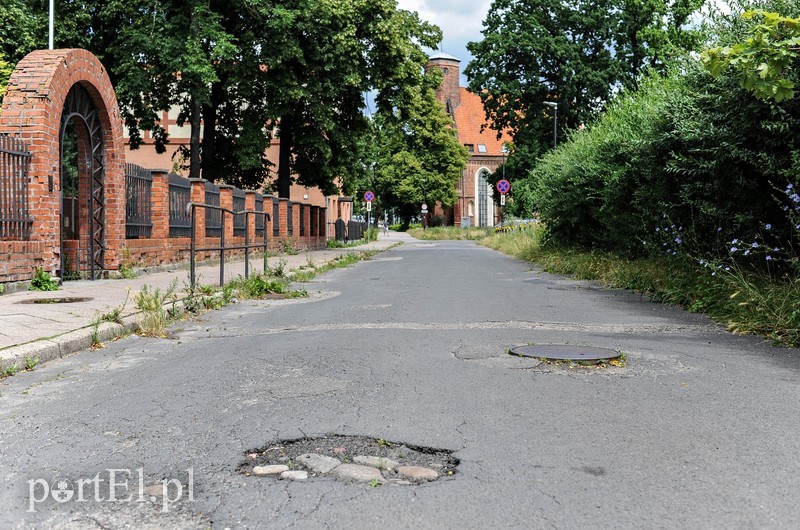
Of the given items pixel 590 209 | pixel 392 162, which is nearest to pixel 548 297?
pixel 590 209

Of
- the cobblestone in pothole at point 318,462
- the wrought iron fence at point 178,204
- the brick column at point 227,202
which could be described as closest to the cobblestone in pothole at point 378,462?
the cobblestone in pothole at point 318,462

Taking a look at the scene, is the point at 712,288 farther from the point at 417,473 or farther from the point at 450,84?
the point at 450,84

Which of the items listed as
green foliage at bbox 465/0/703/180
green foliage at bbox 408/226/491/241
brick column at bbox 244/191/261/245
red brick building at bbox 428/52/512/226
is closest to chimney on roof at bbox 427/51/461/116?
red brick building at bbox 428/52/512/226

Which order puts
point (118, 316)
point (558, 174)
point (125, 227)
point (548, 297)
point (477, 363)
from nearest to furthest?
point (477, 363), point (118, 316), point (548, 297), point (125, 227), point (558, 174)

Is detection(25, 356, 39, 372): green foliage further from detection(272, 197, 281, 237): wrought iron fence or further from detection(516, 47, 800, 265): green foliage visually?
detection(272, 197, 281, 237): wrought iron fence

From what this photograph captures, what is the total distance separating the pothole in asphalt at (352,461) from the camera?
3.26 m

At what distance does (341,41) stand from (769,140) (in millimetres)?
18970

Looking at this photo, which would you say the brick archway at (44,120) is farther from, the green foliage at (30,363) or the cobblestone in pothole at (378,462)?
the cobblestone in pothole at (378,462)

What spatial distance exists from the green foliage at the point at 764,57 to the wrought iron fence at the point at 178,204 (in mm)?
13536

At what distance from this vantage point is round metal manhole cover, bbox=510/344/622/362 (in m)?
5.96

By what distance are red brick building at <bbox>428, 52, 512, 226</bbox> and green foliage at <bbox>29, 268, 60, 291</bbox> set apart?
253ft

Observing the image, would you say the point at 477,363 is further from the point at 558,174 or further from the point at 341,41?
the point at 341,41

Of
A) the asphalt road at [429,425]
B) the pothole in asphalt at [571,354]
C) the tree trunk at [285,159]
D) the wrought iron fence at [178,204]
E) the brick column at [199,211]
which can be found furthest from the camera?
Answer: the tree trunk at [285,159]

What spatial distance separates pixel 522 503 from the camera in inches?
116
